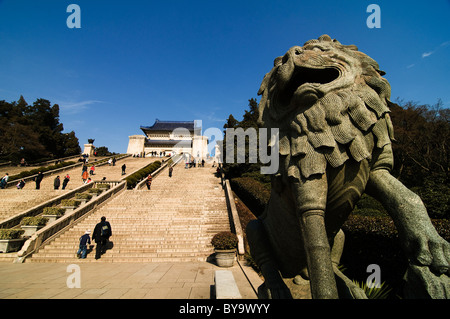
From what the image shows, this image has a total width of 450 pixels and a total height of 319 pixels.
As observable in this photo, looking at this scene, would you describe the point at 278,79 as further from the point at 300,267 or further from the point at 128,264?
the point at 128,264

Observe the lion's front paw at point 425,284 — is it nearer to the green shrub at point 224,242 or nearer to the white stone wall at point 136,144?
the green shrub at point 224,242

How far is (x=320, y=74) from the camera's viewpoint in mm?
2324

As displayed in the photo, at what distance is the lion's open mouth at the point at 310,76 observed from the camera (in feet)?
7.39

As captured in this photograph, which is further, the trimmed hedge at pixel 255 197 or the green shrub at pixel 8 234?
the trimmed hedge at pixel 255 197

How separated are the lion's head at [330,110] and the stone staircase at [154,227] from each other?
27.1 ft

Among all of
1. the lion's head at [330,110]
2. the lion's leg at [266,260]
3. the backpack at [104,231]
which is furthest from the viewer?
the backpack at [104,231]

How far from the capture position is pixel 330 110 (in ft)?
6.81

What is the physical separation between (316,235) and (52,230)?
39.9ft

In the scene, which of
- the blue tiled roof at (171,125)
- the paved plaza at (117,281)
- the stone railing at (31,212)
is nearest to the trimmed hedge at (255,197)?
the paved plaza at (117,281)

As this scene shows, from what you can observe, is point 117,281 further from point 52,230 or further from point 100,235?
point 52,230

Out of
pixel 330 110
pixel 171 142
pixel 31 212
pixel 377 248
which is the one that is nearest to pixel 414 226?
pixel 330 110

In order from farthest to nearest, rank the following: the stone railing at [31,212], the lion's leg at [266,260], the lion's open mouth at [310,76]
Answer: the stone railing at [31,212]
the lion's leg at [266,260]
the lion's open mouth at [310,76]

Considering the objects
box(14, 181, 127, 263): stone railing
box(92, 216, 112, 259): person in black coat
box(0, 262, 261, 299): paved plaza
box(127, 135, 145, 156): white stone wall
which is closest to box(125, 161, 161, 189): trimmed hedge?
box(14, 181, 127, 263): stone railing
